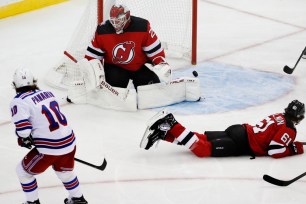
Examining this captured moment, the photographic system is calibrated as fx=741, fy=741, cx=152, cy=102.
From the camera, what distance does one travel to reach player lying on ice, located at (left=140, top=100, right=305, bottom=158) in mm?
3771

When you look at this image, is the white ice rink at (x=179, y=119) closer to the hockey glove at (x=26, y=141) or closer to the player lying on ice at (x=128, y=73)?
the player lying on ice at (x=128, y=73)

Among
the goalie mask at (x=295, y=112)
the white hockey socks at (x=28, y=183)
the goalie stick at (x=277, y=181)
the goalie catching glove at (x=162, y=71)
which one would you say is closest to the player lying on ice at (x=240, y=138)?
the goalie mask at (x=295, y=112)

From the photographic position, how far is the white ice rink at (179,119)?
3.56 m

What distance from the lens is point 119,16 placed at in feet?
14.6

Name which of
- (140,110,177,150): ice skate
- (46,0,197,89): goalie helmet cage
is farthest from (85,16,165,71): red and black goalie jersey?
(140,110,177,150): ice skate

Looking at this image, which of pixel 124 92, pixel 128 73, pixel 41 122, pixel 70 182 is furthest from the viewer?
pixel 128 73

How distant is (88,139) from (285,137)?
1.14 meters

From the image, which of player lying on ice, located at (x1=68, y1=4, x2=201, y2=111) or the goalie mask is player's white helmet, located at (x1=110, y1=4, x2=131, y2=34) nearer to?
player lying on ice, located at (x1=68, y1=4, x2=201, y2=111)

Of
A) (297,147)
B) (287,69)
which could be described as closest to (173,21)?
(287,69)

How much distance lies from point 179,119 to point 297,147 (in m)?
→ 0.87

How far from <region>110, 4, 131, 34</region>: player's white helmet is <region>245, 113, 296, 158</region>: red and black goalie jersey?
1.11m

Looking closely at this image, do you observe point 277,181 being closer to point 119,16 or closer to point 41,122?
point 41,122

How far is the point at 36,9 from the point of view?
6.95 meters

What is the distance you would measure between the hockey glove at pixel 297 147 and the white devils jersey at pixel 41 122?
1249 millimetres
